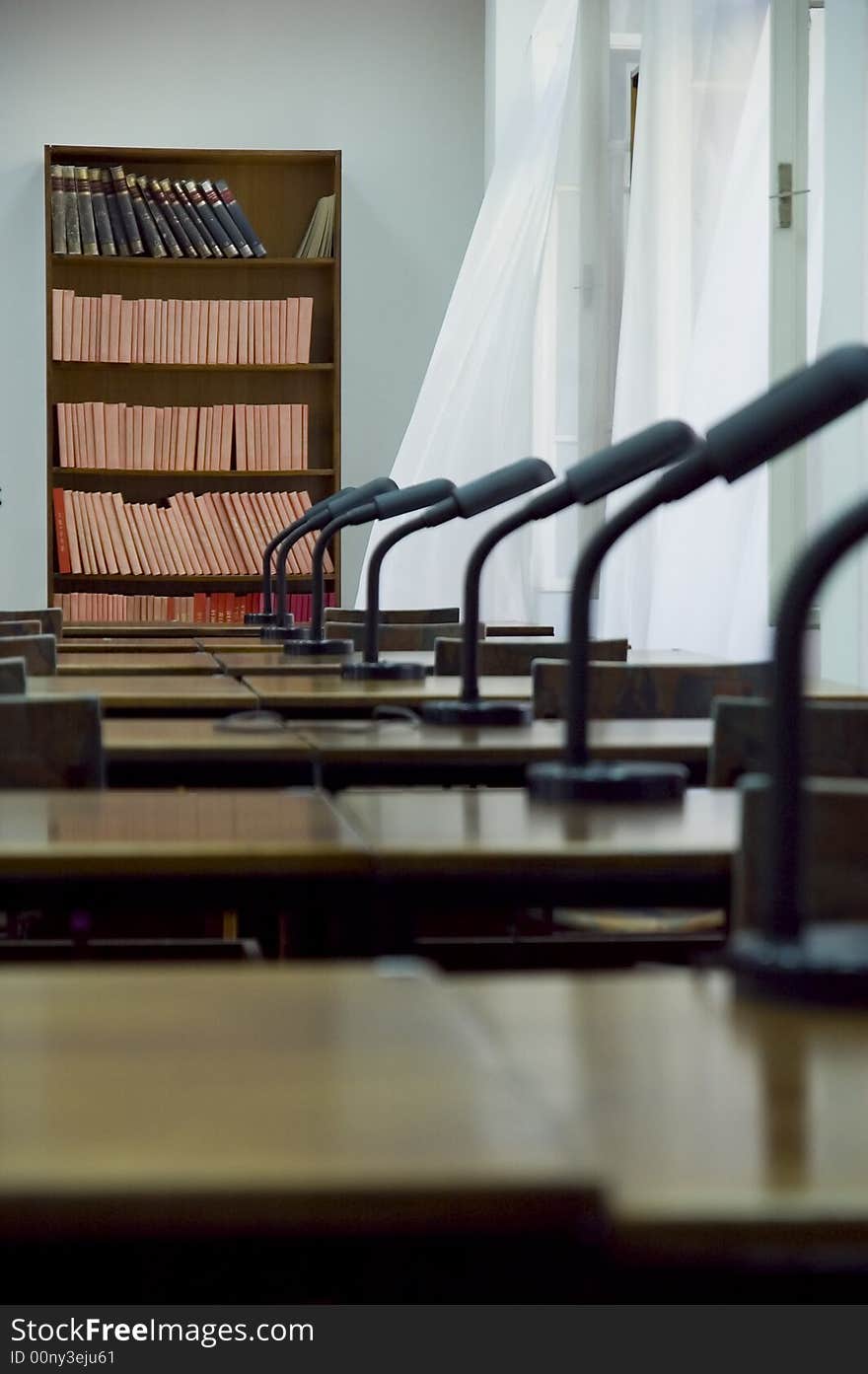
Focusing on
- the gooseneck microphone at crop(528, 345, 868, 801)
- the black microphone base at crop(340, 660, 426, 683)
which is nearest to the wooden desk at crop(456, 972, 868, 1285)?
the gooseneck microphone at crop(528, 345, 868, 801)

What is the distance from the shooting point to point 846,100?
Result: 412cm

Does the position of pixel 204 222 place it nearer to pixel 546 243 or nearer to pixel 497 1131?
pixel 546 243

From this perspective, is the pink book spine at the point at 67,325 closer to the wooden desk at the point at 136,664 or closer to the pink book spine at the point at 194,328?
the pink book spine at the point at 194,328

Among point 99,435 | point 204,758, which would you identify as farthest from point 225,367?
point 204,758

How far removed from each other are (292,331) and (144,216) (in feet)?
2.30

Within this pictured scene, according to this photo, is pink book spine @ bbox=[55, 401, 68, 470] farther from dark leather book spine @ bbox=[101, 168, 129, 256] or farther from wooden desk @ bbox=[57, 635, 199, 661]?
wooden desk @ bbox=[57, 635, 199, 661]

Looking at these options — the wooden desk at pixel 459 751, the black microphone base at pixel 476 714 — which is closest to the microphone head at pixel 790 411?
the wooden desk at pixel 459 751

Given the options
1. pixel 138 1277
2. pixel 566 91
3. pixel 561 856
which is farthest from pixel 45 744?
pixel 566 91

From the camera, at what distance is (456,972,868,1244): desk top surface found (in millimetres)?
614

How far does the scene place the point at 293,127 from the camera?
767cm

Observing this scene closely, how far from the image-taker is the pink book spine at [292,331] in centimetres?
757

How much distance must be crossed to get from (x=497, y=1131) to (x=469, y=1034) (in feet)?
0.54

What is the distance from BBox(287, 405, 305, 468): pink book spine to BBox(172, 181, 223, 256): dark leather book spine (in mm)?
655

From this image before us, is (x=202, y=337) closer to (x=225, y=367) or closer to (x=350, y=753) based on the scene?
(x=225, y=367)
